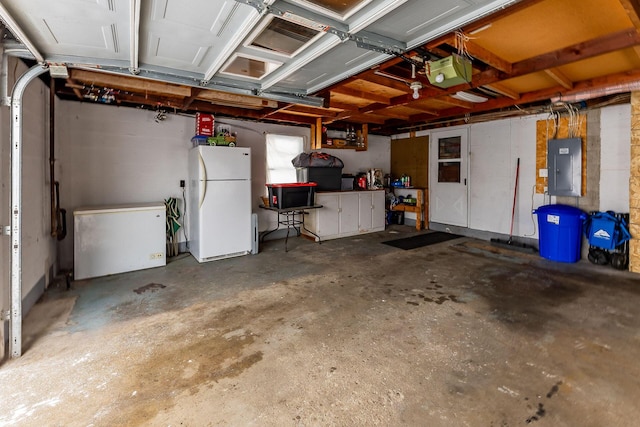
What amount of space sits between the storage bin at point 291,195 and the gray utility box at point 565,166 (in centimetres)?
392

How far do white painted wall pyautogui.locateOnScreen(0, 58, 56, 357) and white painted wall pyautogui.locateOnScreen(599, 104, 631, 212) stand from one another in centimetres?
689

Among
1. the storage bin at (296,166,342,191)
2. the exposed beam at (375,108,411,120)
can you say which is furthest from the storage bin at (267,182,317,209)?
the exposed beam at (375,108,411,120)

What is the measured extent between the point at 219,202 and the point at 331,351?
10.2 feet

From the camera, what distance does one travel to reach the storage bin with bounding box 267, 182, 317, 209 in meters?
5.26

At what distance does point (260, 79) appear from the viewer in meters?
3.45

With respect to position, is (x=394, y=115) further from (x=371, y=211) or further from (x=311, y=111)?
(x=371, y=211)

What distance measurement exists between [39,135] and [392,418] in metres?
4.31

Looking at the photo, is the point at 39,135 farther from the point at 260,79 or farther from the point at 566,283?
the point at 566,283

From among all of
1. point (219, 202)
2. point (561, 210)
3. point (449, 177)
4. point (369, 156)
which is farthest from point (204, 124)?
point (561, 210)

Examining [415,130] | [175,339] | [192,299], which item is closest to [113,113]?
[192,299]

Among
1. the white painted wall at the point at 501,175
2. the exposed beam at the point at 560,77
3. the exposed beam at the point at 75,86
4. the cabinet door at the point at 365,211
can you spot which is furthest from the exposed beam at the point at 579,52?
the exposed beam at the point at 75,86

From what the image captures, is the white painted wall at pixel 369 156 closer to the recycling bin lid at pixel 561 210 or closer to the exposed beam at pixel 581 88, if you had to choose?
the exposed beam at pixel 581 88

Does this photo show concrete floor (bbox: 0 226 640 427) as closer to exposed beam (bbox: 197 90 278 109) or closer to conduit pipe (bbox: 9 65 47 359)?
conduit pipe (bbox: 9 65 47 359)

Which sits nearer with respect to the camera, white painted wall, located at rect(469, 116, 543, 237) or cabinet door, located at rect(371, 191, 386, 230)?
white painted wall, located at rect(469, 116, 543, 237)
